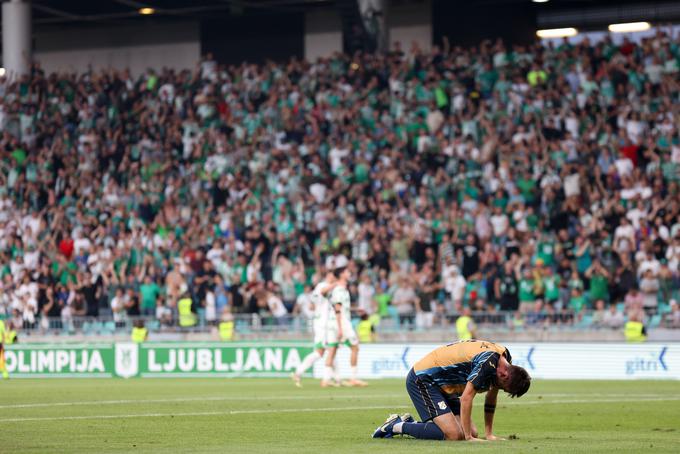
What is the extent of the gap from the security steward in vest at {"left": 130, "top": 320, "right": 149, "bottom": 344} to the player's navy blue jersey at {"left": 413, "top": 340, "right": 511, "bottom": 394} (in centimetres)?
2061

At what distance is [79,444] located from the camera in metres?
12.9

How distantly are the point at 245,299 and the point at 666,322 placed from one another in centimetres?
1085

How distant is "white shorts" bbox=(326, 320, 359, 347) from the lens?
24641mm

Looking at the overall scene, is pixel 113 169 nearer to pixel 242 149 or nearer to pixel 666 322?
pixel 242 149

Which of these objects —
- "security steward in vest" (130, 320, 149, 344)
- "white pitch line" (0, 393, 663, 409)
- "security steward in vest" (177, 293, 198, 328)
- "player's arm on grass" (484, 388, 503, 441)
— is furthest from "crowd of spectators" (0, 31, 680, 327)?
"player's arm on grass" (484, 388, 503, 441)

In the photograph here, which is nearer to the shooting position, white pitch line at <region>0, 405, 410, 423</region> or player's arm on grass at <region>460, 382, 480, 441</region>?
player's arm on grass at <region>460, 382, 480, 441</region>

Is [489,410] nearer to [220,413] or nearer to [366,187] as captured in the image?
[220,413]

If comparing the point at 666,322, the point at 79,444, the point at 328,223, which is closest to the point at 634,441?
the point at 79,444

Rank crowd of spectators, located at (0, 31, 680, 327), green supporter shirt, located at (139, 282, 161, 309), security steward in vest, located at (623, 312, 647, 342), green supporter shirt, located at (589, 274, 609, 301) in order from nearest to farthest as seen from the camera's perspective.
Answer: security steward in vest, located at (623, 312, 647, 342) → green supporter shirt, located at (589, 274, 609, 301) → crowd of spectators, located at (0, 31, 680, 327) → green supporter shirt, located at (139, 282, 161, 309)

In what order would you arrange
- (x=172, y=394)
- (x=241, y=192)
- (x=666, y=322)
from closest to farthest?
(x=172, y=394) < (x=666, y=322) < (x=241, y=192)

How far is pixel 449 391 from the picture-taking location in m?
13.0

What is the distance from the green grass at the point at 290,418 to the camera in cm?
1262

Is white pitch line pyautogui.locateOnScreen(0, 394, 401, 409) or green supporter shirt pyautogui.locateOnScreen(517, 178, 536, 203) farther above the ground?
green supporter shirt pyautogui.locateOnScreen(517, 178, 536, 203)

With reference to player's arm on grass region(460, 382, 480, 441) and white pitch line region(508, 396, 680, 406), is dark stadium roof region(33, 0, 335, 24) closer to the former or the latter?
white pitch line region(508, 396, 680, 406)
